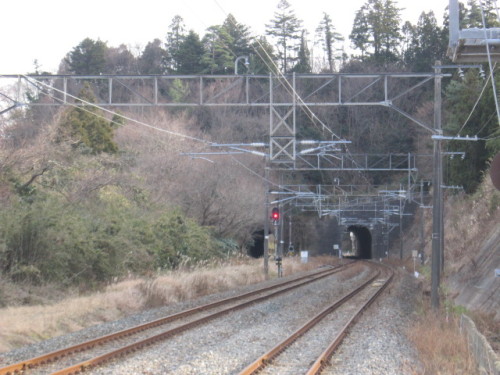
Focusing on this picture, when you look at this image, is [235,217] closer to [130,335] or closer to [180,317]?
[180,317]

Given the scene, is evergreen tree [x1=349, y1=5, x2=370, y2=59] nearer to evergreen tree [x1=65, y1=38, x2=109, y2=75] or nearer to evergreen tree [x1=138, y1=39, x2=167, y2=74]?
evergreen tree [x1=138, y1=39, x2=167, y2=74]

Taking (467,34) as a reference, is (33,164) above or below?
below

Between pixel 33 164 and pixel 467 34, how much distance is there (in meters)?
19.3

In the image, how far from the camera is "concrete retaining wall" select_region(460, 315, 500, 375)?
29.7 feet

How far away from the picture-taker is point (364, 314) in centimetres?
2062

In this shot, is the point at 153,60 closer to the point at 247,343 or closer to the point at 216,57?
Answer: the point at 216,57

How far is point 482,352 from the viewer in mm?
10258

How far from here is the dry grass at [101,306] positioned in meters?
14.1

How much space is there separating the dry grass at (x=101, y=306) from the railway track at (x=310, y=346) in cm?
488

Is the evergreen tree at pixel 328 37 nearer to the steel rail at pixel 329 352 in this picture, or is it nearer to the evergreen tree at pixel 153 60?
Result: the evergreen tree at pixel 153 60

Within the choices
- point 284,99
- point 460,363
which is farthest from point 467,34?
point 284,99

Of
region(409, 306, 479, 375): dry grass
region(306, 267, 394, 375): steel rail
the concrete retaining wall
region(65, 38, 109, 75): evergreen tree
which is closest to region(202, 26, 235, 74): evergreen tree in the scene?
region(65, 38, 109, 75): evergreen tree

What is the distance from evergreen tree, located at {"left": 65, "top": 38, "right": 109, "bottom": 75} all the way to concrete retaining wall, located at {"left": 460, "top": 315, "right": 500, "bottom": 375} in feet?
197

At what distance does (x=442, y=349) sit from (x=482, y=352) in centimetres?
214
